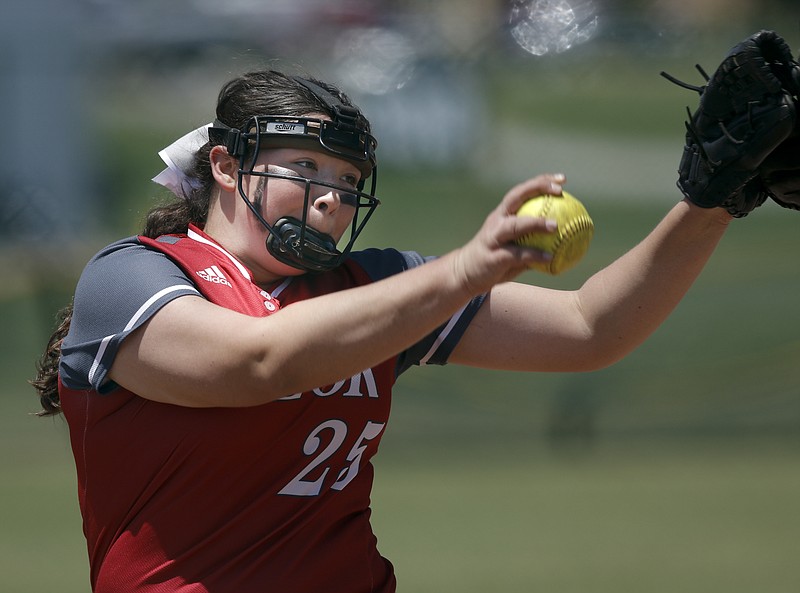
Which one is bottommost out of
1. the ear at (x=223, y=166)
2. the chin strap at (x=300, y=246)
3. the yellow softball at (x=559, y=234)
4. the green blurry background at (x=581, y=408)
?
the green blurry background at (x=581, y=408)

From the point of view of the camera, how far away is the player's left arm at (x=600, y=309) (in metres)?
2.34

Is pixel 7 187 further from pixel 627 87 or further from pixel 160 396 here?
pixel 160 396

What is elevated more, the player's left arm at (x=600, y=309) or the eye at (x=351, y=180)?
the eye at (x=351, y=180)

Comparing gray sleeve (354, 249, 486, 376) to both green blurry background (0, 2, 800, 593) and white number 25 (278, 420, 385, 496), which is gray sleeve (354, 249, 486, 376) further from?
green blurry background (0, 2, 800, 593)

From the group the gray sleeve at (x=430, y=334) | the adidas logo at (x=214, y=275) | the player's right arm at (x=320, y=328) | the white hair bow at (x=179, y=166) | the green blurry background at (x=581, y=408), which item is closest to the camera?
the player's right arm at (x=320, y=328)

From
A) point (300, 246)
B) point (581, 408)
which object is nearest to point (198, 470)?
point (300, 246)

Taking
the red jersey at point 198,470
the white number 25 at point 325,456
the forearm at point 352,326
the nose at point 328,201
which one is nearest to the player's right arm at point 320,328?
the forearm at point 352,326

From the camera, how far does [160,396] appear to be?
200cm

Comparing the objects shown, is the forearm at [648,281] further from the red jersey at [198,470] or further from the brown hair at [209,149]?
the brown hair at [209,149]

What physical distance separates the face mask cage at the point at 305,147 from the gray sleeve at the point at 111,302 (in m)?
0.25

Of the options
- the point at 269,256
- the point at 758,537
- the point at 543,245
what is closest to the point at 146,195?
the point at 758,537

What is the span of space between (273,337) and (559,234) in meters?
0.50

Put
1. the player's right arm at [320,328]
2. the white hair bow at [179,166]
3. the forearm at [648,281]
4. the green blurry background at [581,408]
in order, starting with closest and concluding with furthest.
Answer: the player's right arm at [320,328] < the forearm at [648,281] < the white hair bow at [179,166] < the green blurry background at [581,408]

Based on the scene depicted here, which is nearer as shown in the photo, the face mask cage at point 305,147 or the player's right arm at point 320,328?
the player's right arm at point 320,328
